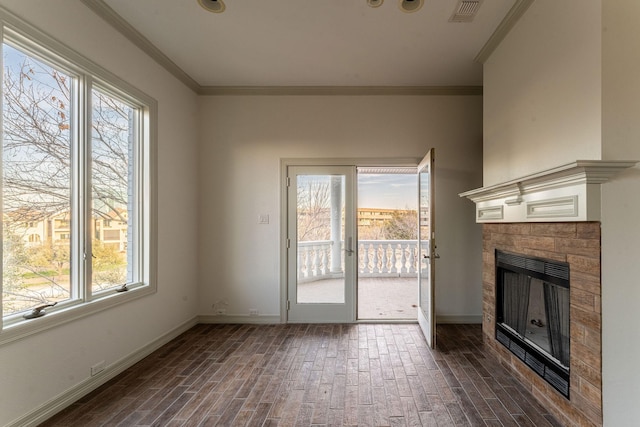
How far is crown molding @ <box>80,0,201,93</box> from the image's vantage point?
250cm

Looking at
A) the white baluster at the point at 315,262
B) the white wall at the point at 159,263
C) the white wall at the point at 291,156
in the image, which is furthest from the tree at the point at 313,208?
the white wall at the point at 159,263

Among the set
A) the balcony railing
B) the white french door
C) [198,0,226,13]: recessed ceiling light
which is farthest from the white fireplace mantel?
the balcony railing

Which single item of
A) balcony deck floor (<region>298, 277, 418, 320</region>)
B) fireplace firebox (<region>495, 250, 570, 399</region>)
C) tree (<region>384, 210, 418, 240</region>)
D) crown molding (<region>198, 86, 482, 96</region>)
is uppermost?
crown molding (<region>198, 86, 482, 96</region>)

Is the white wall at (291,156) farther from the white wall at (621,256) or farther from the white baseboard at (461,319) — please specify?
the white wall at (621,256)

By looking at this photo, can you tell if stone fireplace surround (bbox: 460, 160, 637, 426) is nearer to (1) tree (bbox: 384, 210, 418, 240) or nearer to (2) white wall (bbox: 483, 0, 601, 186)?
(2) white wall (bbox: 483, 0, 601, 186)

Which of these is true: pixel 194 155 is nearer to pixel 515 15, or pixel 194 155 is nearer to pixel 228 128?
pixel 228 128

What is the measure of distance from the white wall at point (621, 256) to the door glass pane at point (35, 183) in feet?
11.2

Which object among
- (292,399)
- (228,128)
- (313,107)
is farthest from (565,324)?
(228,128)

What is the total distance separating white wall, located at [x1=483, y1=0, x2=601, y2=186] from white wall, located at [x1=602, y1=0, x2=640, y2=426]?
0.07m

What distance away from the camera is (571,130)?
203 centimetres

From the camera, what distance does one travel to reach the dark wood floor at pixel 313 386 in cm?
217

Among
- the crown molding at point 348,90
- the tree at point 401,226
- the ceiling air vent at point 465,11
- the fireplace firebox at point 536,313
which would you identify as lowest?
the fireplace firebox at point 536,313

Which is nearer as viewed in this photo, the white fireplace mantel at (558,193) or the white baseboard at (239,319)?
the white fireplace mantel at (558,193)

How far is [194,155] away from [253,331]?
224 cm
